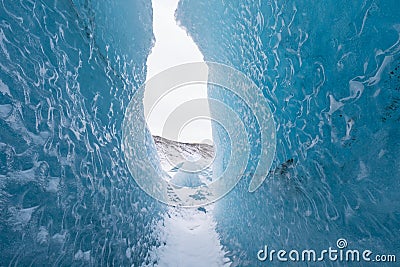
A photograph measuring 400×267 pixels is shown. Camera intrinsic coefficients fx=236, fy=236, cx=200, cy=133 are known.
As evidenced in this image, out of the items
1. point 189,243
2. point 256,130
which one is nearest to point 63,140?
point 256,130

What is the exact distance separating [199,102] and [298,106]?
14.0ft

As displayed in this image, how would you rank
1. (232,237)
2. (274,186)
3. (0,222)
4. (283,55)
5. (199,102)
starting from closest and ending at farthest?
(0,222), (283,55), (274,186), (232,237), (199,102)

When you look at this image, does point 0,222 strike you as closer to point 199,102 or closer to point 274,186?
point 274,186

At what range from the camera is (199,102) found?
578 cm

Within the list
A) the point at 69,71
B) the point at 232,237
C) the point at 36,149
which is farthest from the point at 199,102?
the point at 36,149

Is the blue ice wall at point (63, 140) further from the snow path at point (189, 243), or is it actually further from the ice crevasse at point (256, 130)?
the snow path at point (189, 243)

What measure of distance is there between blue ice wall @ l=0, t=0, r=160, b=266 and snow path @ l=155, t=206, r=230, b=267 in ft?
2.86

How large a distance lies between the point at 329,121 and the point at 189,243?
3.06 m

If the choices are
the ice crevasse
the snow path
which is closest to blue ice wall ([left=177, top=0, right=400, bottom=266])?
the ice crevasse

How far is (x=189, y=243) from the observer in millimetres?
3621

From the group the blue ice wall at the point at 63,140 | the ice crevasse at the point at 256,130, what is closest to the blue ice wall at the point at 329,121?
the ice crevasse at the point at 256,130

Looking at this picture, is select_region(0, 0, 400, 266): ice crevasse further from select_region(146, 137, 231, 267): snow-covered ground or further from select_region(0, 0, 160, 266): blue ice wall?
select_region(146, 137, 231, 267): snow-covered ground

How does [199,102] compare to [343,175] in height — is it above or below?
above

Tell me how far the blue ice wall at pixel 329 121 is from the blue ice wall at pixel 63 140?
4.26ft
